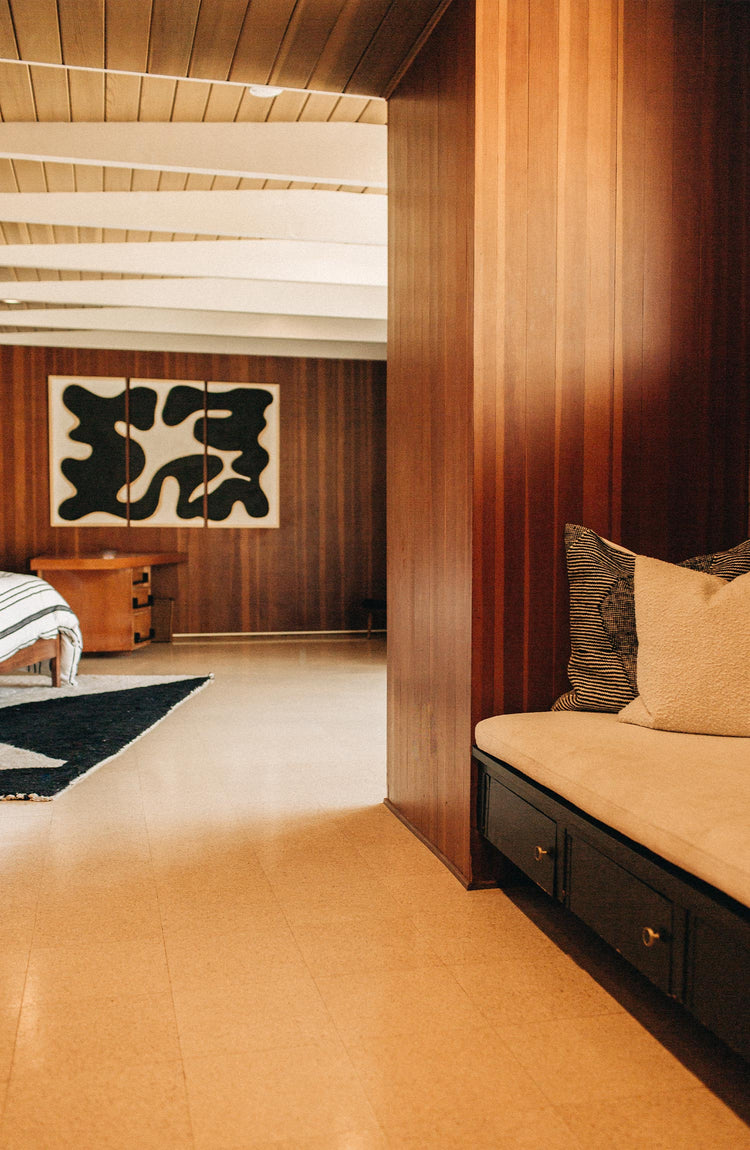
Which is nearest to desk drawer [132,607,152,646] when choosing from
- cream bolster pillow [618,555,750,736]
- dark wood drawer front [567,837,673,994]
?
cream bolster pillow [618,555,750,736]

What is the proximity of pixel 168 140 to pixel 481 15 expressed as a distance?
2119 mm

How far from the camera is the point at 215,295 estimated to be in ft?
22.1

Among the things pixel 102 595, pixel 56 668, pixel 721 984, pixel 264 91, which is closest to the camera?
pixel 721 984

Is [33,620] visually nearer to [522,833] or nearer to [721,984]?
[522,833]

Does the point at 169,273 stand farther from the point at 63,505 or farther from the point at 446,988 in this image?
the point at 446,988

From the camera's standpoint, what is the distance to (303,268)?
5.99 meters

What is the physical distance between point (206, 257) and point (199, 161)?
161cm

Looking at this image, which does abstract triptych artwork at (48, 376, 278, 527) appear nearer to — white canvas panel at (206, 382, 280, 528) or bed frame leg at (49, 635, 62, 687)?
white canvas panel at (206, 382, 280, 528)

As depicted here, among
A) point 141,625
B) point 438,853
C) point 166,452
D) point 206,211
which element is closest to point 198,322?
point 166,452

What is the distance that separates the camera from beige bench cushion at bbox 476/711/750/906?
1.52m

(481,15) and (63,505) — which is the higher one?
(481,15)

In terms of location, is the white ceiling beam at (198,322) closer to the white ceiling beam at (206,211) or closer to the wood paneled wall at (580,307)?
the white ceiling beam at (206,211)

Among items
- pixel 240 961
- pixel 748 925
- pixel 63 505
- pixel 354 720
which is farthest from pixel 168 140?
pixel 63 505

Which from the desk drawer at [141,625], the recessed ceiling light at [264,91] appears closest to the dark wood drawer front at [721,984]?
the recessed ceiling light at [264,91]
